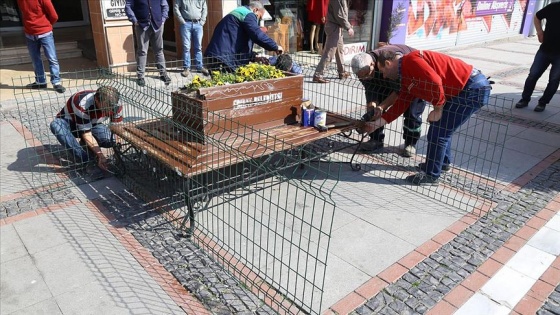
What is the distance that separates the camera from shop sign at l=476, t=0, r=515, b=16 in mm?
14352

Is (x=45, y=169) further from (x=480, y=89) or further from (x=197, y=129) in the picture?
(x=480, y=89)

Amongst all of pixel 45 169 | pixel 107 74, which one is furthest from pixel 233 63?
pixel 45 169

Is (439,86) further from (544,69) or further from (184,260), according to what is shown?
(544,69)

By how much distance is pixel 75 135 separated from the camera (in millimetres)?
4906

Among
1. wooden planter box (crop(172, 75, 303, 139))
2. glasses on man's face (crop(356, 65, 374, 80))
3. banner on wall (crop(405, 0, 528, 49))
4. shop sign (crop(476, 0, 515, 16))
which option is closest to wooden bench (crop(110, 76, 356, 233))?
wooden planter box (crop(172, 75, 303, 139))

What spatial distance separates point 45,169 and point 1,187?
0.48 metres

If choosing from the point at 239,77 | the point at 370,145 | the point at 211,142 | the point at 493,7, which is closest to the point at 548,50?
the point at 370,145

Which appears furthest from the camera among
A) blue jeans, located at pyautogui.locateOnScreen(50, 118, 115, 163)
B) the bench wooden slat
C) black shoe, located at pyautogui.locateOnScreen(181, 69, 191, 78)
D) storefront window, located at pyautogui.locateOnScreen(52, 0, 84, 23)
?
storefront window, located at pyautogui.locateOnScreen(52, 0, 84, 23)

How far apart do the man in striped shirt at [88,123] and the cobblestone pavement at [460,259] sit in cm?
305

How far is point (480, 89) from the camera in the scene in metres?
4.28

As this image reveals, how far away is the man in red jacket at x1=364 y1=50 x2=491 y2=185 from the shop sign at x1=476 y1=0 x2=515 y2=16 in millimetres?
11460

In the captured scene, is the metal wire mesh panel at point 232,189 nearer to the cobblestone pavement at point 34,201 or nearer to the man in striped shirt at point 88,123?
the man in striped shirt at point 88,123

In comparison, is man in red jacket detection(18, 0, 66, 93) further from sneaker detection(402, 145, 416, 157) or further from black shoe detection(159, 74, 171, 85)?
sneaker detection(402, 145, 416, 157)

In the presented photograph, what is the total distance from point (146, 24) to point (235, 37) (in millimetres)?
2760
